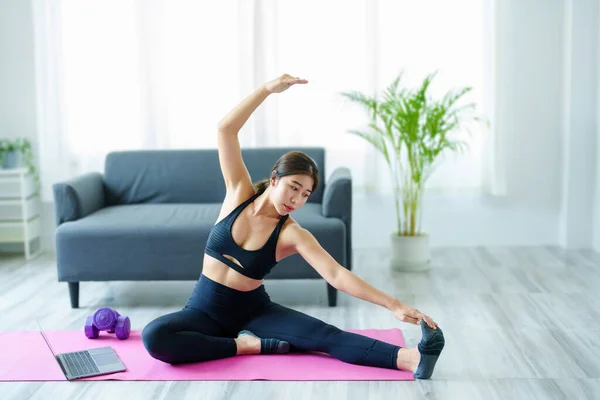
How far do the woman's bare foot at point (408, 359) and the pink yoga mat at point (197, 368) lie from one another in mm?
25

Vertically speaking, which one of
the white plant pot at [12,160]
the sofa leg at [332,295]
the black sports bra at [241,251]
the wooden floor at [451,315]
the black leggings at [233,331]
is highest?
the white plant pot at [12,160]

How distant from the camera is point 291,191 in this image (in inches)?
117

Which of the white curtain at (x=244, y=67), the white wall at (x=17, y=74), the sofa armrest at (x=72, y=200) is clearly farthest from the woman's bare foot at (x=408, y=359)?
the white wall at (x=17, y=74)

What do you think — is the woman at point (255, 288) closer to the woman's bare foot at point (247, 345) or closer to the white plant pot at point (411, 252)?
the woman's bare foot at point (247, 345)

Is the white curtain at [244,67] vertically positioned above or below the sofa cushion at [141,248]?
above

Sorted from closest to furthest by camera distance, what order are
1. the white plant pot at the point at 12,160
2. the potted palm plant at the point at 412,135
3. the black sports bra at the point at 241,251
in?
the black sports bra at the point at 241,251 < the potted palm plant at the point at 412,135 < the white plant pot at the point at 12,160

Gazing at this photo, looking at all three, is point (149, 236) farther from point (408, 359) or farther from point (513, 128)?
point (513, 128)

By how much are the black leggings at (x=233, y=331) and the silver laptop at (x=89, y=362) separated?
0.56 feet

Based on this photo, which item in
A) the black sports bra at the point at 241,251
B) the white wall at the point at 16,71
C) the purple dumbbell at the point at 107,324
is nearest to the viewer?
the black sports bra at the point at 241,251

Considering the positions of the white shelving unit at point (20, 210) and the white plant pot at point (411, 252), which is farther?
the white shelving unit at point (20, 210)

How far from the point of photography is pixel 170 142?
5.35 metres

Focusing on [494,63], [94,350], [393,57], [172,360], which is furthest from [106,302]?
[494,63]

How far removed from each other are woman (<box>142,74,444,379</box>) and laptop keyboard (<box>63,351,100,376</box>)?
0.24 metres

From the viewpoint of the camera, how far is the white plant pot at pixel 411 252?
188 inches
